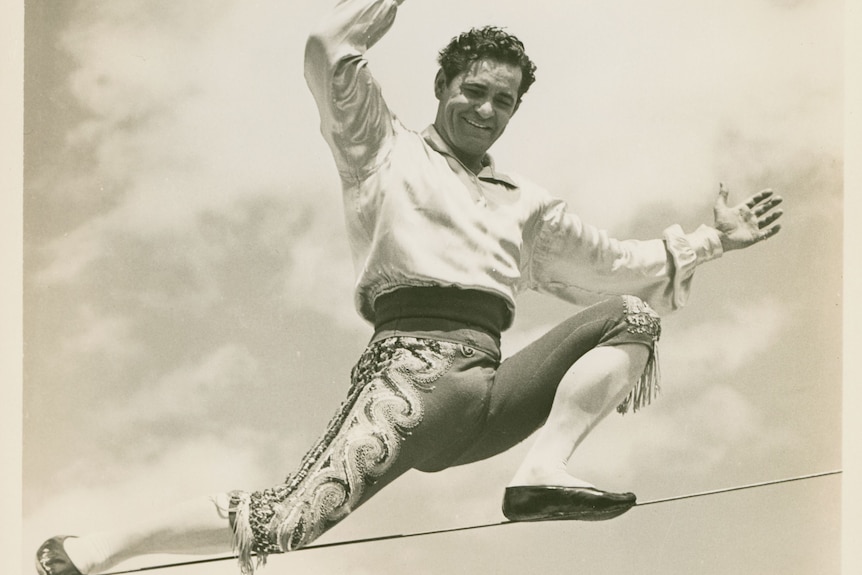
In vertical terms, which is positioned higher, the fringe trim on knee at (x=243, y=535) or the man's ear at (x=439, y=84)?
the man's ear at (x=439, y=84)

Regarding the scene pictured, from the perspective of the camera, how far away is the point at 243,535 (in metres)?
4.70

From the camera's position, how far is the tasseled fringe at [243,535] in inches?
185

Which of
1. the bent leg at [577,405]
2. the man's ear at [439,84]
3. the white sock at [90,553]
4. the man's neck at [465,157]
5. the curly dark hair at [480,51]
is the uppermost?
the curly dark hair at [480,51]

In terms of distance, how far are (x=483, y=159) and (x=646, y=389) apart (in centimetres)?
80

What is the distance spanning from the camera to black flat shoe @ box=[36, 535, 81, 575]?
4773 millimetres

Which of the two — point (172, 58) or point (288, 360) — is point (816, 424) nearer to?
point (288, 360)

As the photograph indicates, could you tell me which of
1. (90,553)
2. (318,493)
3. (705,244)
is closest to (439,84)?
(705,244)

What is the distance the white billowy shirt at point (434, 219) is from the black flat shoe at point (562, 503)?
527 millimetres

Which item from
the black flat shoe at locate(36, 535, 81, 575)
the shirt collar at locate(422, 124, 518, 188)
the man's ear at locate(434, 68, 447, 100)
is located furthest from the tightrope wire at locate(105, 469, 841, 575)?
the man's ear at locate(434, 68, 447, 100)

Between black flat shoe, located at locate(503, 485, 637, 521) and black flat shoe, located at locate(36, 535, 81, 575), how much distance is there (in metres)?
1.19


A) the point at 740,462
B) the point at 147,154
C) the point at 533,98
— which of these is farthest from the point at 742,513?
the point at 147,154

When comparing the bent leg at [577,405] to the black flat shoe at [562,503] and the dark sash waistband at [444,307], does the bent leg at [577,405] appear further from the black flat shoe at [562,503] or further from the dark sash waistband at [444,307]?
the dark sash waistband at [444,307]

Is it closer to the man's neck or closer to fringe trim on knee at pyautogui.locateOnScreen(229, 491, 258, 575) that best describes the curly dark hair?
the man's neck

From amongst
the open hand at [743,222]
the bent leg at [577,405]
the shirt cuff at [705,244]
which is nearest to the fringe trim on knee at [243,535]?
the bent leg at [577,405]
